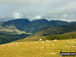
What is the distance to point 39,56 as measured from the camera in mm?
35938

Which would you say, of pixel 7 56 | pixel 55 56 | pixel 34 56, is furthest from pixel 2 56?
pixel 55 56

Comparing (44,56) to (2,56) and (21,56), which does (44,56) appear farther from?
(2,56)

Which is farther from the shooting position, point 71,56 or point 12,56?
point 12,56

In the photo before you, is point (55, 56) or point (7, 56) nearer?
point (55, 56)

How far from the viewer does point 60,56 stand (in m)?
35.0

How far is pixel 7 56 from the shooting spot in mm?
37844

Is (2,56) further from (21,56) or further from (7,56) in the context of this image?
(21,56)

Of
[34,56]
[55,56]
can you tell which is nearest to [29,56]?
[34,56]

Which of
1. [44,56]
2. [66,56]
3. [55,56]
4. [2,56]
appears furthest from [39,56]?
[2,56]

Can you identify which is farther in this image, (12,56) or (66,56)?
(12,56)

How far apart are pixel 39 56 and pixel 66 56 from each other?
6588 millimetres

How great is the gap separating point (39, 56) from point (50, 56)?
2699mm

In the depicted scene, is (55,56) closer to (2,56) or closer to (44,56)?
(44,56)

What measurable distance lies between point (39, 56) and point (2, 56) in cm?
983
